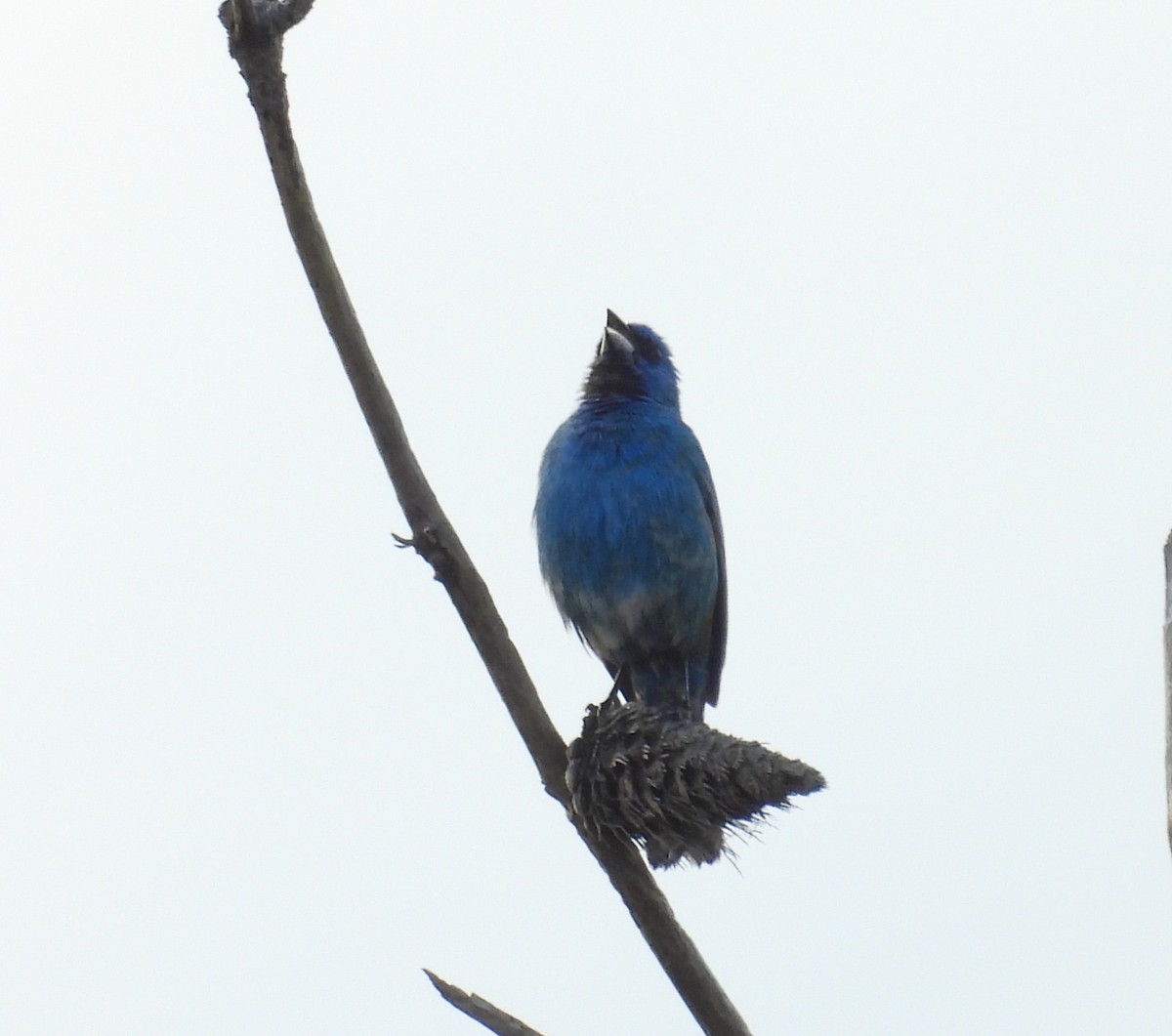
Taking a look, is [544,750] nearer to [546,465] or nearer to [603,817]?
[603,817]

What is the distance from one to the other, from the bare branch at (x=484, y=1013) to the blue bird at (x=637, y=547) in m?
3.59

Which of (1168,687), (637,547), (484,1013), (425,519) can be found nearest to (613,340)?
(637,547)

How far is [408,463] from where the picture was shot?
384 cm

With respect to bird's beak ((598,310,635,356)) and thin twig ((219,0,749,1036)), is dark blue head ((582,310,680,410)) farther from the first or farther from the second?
thin twig ((219,0,749,1036))

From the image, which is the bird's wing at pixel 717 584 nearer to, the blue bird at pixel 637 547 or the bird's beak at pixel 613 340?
the blue bird at pixel 637 547

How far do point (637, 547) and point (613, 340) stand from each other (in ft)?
4.60

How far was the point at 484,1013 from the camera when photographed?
11.7 feet

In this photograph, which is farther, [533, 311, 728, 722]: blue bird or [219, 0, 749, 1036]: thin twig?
[533, 311, 728, 722]: blue bird

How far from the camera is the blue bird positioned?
7.21 m

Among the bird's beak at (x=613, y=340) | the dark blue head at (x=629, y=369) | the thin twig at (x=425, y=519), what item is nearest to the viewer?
the thin twig at (x=425, y=519)

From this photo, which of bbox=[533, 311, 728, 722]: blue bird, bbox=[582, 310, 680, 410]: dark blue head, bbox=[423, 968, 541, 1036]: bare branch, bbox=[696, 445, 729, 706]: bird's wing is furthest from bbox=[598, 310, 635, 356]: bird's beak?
bbox=[423, 968, 541, 1036]: bare branch

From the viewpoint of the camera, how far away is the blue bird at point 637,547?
7215mm

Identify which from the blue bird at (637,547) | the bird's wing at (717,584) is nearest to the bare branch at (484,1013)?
the blue bird at (637,547)

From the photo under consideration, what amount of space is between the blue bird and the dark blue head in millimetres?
115
